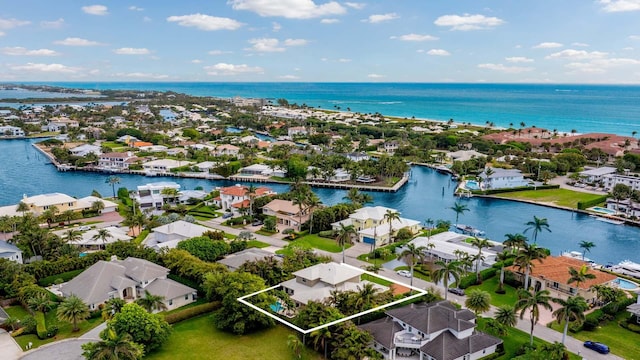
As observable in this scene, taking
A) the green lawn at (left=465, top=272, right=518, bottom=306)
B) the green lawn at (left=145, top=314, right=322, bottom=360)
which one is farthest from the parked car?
the green lawn at (left=145, top=314, right=322, bottom=360)

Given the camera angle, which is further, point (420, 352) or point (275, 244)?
point (275, 244)

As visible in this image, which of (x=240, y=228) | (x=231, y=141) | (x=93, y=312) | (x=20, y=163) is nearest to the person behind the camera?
(x=93, y=312)

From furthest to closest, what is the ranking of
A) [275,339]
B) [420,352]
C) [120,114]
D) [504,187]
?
[120,114], [504,187], [275,339], [420,352]

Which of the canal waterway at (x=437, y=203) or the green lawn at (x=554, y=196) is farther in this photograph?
the green lawn at (x=554, y=196)

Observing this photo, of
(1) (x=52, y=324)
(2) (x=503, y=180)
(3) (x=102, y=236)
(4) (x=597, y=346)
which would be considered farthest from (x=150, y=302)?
(2) (x=503, y=180)

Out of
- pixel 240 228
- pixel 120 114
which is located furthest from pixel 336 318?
pixel 120 114

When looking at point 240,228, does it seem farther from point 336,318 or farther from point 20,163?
point 20,163

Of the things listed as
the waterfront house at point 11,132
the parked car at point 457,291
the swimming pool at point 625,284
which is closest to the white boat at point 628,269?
the swimming pool at point 625,284

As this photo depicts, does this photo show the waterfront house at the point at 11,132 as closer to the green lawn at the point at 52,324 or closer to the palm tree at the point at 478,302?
the green lawn at the point at 52,324
